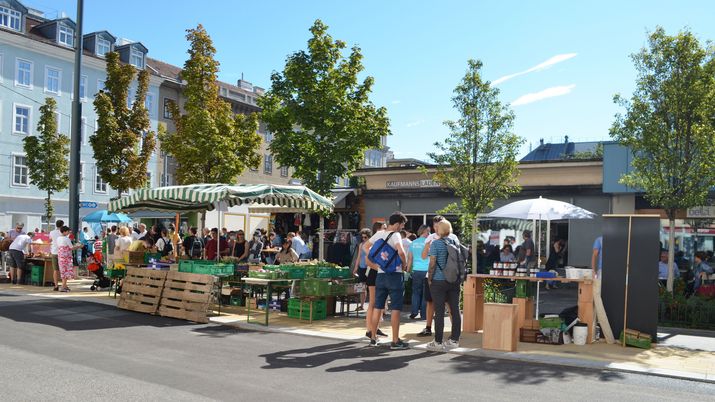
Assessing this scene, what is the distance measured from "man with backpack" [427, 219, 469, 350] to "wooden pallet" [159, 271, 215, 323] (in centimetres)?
444

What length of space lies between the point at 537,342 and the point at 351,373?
13.3ft

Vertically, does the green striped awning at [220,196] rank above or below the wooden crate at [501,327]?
above

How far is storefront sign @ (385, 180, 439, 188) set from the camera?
82.4ft

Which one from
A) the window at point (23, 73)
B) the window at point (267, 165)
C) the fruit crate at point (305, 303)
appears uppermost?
the window at point (23, 73)

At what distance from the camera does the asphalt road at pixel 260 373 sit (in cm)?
668

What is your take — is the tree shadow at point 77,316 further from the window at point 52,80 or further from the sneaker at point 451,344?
the window at point 52,80

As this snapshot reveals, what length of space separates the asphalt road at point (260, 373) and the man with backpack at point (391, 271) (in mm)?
396

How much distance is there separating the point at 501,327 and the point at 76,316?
7796 millimetres

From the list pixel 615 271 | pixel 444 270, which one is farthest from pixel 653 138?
pixel 444 270

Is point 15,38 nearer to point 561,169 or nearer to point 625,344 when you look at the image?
point 561,169

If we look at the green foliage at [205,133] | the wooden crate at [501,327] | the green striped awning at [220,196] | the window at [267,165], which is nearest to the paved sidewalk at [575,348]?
the wooden crate at [501,327]

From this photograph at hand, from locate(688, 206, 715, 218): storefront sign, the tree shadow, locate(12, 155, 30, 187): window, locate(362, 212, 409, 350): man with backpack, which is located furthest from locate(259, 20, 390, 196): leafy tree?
locate(12, 155, 30, 187): window

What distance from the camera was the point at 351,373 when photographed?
7.87 metres

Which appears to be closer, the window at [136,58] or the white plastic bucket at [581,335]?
the white plastic bucket at [581,335]
